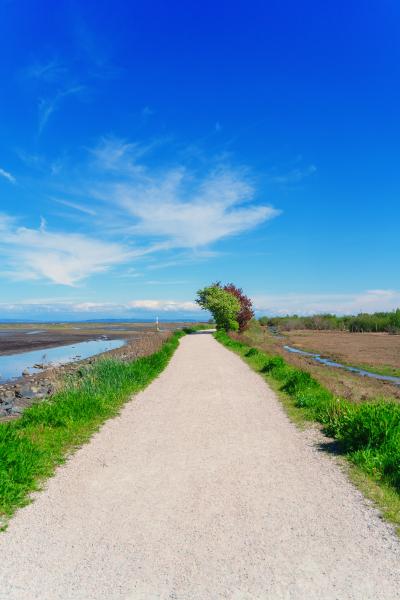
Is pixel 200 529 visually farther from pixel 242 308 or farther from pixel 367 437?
pixel 242 308

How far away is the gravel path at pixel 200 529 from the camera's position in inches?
156

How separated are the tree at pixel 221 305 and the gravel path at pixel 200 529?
139 ft

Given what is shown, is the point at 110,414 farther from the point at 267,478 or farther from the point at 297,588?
the point at 297,588

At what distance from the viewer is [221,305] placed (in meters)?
51.1

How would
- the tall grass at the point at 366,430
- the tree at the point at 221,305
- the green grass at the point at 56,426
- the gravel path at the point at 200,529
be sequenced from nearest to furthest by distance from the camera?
the gravel path at the point at 200,529
the green grass at the point at 56,426
the tall grass at the point at 366,430
the tree at the point at 221,305

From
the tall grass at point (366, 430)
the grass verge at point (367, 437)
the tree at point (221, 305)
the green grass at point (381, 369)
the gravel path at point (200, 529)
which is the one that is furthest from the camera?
the tree at point (221, 305)

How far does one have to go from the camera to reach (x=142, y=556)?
445 cm

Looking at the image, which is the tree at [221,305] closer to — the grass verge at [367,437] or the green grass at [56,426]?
the green grass at [56,426]

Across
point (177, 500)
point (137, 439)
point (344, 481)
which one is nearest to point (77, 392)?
point (137, 439)

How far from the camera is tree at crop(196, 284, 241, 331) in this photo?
5125 cm

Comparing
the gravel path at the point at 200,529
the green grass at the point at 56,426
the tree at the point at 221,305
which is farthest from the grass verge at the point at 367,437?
the tree at the point at 221,305

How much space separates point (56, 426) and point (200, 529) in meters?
5.55

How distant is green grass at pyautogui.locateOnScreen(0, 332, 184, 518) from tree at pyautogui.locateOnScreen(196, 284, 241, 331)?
34663 mm

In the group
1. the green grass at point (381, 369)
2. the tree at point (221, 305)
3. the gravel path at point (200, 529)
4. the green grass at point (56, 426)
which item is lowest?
the green grass at point (381, 369)
